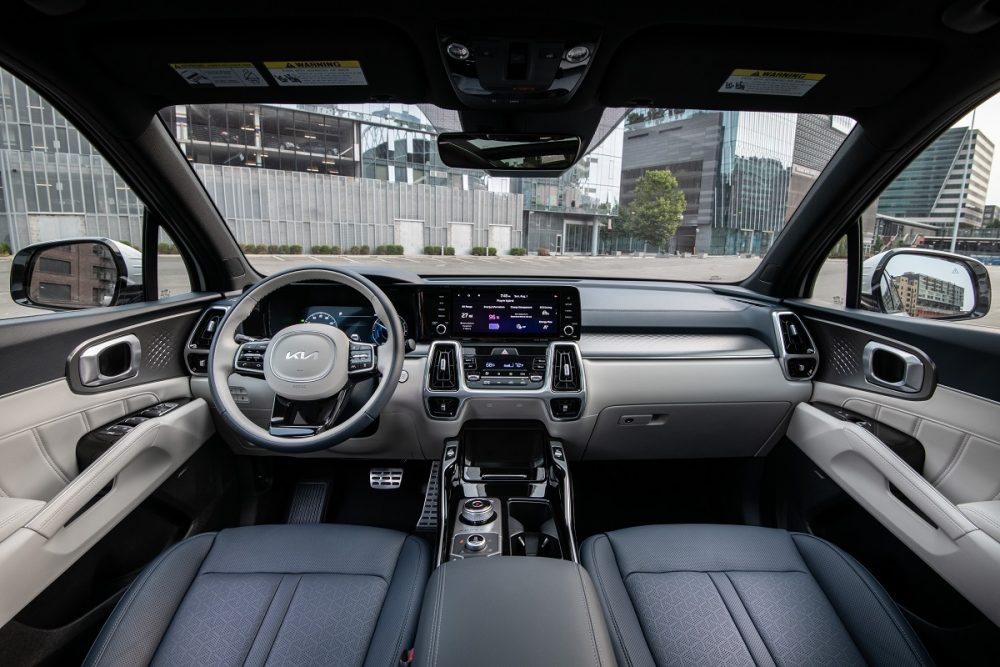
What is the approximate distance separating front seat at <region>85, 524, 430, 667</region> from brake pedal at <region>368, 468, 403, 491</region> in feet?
3.00

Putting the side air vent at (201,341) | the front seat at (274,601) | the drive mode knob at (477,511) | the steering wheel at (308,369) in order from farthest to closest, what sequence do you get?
the side air vent at (201,341) → the drive mode knob at (477,511) → the steering wheel at (308,369) → the front seat at (274,601)

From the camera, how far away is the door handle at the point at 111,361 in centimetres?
192

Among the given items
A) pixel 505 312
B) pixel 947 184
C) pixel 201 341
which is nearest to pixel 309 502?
pixel 201 341

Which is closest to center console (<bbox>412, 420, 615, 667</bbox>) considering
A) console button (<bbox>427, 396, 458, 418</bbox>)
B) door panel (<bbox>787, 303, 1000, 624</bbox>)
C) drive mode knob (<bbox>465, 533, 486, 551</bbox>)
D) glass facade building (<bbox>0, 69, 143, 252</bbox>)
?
drive mode knob (<bbox>465, 533, 486, 551</bbox>)

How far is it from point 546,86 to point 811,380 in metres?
1.87

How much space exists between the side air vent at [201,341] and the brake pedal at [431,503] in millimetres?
1230

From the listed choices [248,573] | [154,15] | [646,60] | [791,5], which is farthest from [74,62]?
[791,5]

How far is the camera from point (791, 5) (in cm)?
151

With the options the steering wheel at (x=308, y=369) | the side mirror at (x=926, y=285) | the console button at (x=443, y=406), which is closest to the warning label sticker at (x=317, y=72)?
the steering wheel at (x=308, y=369)

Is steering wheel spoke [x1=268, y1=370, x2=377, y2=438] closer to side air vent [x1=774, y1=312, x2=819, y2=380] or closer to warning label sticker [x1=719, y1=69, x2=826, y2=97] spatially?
warning label sticker [x1=719, y1=69, x2=826, y2=97]

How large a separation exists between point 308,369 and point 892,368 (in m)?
2.29

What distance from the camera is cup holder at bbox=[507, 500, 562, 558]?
209 centimetres

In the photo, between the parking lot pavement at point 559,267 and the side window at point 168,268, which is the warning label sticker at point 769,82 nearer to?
the parking lot pavement at point 559,267

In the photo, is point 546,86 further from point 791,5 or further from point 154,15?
point 154,15
